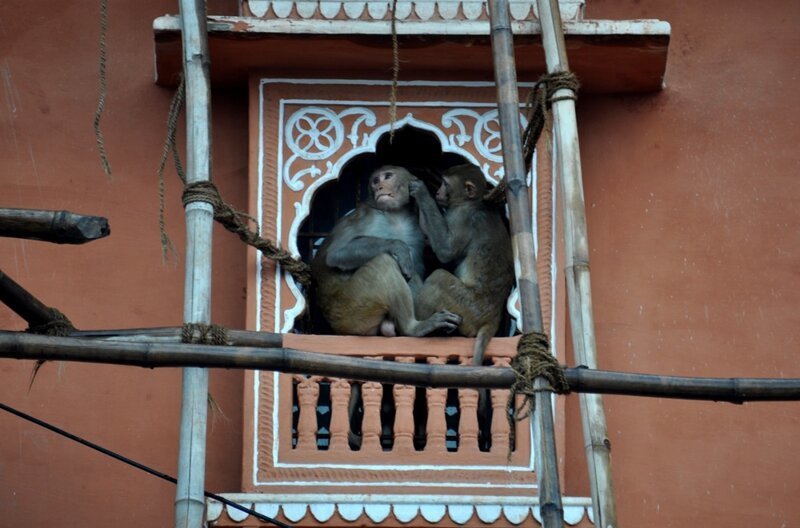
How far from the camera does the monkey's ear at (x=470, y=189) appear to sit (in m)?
8.37

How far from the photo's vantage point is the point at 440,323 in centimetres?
796

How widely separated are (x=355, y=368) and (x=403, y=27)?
1935 millimetres

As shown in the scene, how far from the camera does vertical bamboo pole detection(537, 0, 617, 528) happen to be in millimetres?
6922

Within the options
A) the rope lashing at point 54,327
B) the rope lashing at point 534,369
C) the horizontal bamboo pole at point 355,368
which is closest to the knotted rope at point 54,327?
the rope lashing at point 54,327

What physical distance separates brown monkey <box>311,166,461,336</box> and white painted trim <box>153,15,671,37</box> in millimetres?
617

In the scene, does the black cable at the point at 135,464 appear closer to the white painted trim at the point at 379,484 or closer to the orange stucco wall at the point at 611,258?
the white painted trim at the point at 379,484

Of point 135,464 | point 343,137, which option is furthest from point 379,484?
point 343,137

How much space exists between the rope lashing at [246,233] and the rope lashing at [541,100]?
0.93 meters

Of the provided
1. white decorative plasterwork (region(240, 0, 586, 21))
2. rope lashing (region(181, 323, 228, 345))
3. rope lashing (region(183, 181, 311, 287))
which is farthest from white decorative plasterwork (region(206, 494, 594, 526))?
white decorative plasterwork (region(240, 0, 586, 21))

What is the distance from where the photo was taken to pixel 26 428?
8.04 meters

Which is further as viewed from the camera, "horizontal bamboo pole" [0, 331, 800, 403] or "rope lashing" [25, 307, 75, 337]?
"rope lashing" [25, 307, 75, 337]

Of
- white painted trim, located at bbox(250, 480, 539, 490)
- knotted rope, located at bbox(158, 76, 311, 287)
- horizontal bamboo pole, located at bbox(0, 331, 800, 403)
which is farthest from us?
white painted trim, located at bbox(250, 480, 539, 490)

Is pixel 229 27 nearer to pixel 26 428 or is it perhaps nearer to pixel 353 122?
pixel 353 122

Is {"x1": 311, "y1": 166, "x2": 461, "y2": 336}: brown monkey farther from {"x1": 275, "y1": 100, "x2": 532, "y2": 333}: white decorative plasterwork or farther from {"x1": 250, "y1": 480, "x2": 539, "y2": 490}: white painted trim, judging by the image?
{"x1": 250, "y1": 480, "x2": 539, "y2": 490}: white painted trim
